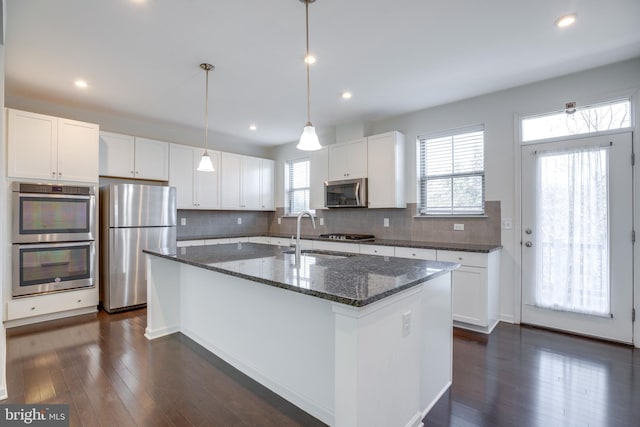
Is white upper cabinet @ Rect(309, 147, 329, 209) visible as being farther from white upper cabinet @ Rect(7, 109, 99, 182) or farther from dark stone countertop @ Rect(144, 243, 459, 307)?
white upper cabinet @ Rect(7, 109, 99, 182)

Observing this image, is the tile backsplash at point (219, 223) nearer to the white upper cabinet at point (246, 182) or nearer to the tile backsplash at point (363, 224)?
the tile backsplash at point (363, 224)

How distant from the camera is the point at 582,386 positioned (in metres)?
2.19

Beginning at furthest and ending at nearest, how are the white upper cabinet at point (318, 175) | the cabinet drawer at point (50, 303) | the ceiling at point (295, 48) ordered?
1. the white upper cabinet at point (318, 175)
2. the cabinet drawer at point (50, 303)
3. the ceiling at point (295, 48)

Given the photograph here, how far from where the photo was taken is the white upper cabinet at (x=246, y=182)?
5.46m

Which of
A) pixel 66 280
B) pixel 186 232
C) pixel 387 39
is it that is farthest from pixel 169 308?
pixel 387 39

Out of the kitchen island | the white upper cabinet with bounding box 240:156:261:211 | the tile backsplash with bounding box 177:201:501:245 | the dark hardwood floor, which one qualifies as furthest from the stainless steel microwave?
the dark hardwood floor

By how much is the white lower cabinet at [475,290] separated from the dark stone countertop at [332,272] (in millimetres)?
1370

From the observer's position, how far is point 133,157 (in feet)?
14.3

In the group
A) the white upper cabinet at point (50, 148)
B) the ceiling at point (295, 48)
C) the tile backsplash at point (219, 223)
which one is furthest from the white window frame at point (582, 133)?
the white upper cabinet at point (50, 148)

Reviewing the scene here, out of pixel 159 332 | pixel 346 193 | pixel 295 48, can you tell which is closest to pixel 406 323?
pixel 295 48

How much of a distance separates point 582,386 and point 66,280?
16.6 ft

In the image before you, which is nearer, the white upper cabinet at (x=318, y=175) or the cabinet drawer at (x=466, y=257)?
the cabinet drawer at (x=466, y=257)

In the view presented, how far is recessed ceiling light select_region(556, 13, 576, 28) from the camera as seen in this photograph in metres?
2.23

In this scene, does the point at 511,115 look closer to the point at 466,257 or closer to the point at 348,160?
the point at 466,257
